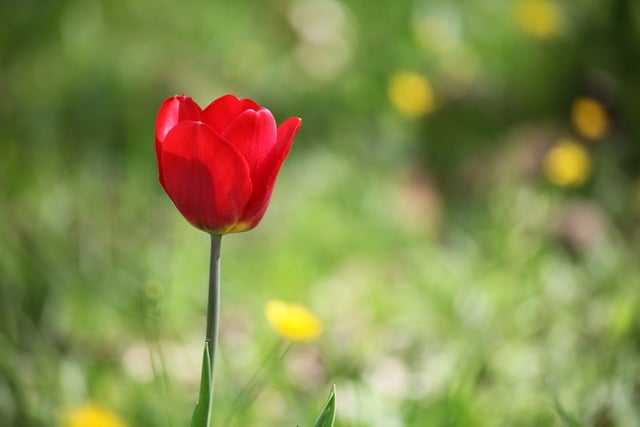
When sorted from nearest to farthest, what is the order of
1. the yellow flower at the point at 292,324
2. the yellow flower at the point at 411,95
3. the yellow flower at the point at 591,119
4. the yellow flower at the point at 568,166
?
the yellow flower at the point at 292,324 < the yellow flower at the point at 568,166 < the yellow flower at the point at 591,119 < the yellow flower at the point at 411,95

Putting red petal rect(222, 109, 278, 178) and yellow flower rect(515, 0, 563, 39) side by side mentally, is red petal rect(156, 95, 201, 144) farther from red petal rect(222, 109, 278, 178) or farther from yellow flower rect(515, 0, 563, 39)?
yellow flower rect(515, 0, 563, 39)

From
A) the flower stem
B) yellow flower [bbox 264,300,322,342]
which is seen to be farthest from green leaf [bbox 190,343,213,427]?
yellow flower [bbox 264,300,322,342]

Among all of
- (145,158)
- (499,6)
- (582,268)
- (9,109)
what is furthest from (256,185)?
(499,6)

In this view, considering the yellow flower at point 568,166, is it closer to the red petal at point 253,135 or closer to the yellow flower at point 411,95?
the yellow flower at point 411,95

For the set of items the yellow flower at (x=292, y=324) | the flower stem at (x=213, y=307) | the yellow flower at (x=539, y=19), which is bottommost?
the yellow flower at (x=539, y=19)

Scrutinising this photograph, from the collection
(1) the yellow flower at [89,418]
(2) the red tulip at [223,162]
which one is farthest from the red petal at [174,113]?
(1) the yellow flower at [89,418]

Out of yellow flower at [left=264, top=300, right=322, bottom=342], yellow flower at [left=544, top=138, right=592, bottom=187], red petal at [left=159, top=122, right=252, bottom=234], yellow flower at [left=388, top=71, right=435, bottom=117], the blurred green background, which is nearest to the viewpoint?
red petal at [left=159, top=122, right=252, bottom=234]

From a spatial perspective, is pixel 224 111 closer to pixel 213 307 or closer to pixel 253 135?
pixel 253 135

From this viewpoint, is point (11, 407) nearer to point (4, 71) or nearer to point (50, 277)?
point (50, 277)
